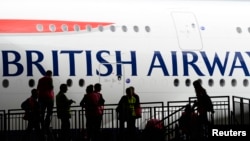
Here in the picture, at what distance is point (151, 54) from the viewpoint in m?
28.0

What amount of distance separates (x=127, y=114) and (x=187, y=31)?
525 cm

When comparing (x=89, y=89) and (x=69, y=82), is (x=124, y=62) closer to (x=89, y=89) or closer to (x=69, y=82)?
(x=69, y=82)

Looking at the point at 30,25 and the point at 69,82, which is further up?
the point at 30,25

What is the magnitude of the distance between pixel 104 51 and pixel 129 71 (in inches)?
41.0

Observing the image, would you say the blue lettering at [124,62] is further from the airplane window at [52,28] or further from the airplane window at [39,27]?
the airplane window at [39,27]

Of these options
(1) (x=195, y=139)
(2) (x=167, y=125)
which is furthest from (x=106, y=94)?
(1) (x=195, y=139)

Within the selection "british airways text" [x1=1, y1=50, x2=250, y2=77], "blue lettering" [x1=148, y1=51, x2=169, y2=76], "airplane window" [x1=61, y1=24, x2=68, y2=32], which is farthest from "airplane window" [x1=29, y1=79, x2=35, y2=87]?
"blue lettering" [x1=148, y1=51, x2=169, y2=76]

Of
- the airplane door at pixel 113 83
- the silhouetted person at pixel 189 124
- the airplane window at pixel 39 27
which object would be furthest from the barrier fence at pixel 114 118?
the airplane window at pixel 39 27

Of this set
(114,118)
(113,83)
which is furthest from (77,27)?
(114,118)

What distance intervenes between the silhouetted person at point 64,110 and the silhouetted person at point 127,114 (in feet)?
4.95

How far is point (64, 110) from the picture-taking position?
24.8 m

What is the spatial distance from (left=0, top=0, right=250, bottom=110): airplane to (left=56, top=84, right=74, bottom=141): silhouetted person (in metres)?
Answer: 1.81

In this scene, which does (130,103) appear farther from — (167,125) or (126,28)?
(126,28)

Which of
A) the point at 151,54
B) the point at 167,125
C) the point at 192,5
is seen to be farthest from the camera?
the point at 192,5
